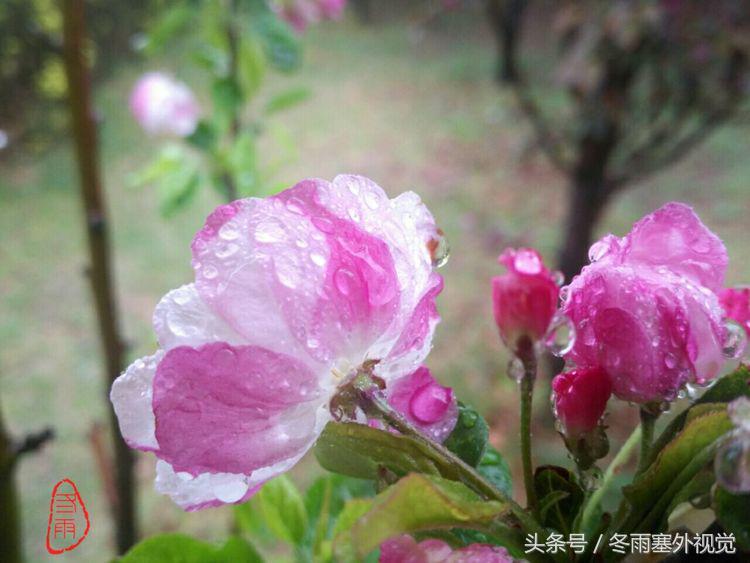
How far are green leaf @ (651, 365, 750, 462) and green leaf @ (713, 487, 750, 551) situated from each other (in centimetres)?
4

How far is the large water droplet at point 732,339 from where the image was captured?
0.24m

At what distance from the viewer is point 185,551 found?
0.32 metres

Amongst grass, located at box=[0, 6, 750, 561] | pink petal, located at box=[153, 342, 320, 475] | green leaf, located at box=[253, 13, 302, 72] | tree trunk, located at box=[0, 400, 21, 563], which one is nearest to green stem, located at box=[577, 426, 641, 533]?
pink petal, located at box=[153, 342, 320, 475]

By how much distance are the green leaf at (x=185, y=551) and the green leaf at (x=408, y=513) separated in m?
0.15

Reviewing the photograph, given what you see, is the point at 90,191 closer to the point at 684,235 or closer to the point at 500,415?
the point at 684,235

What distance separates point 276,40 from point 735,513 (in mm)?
782

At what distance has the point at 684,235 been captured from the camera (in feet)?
0.78

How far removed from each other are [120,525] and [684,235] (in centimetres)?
65

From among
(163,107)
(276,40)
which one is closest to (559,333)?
(276,40)

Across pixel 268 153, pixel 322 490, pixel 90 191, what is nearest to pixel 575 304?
pixel 322 490

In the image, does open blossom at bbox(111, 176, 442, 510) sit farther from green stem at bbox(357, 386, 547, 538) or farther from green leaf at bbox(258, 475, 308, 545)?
green leaf at bbox(258, 475, 308, 545)

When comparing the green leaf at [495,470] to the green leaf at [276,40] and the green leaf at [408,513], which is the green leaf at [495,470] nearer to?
the green leaf at [408,513]

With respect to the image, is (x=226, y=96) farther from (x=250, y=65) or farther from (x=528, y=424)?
(x=528, y=424)

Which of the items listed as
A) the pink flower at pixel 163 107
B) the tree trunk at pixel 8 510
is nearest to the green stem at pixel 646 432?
the tree trunk at pixel 8 510
